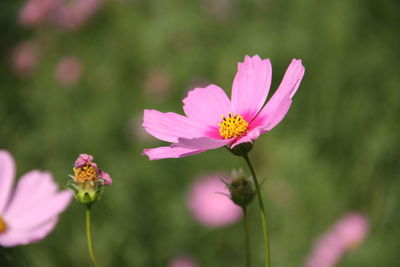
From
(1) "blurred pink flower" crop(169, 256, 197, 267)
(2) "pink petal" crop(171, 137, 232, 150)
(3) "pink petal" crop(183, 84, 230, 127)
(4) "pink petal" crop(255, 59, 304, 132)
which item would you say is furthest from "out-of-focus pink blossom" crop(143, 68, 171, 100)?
(2) "pink petal" crop(171, 137, 232, 150)

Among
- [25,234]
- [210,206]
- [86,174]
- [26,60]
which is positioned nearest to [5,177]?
[25,234]

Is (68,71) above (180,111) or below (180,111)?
above

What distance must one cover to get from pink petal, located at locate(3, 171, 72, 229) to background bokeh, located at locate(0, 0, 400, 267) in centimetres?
45

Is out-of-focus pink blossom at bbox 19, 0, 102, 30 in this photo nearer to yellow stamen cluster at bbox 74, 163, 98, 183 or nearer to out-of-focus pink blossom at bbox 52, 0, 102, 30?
out-of-focus pink blossom at bbox 52, 0, 102, 30

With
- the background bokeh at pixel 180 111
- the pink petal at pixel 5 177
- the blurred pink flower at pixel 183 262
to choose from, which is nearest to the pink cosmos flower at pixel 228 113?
the pink petal at pixel 5 177

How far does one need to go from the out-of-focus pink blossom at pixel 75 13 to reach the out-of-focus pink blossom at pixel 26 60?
0.75 ft

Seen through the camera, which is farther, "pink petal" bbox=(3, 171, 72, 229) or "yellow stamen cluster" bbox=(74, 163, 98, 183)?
"pink petal" bbox=(3, 171, 72, 229)

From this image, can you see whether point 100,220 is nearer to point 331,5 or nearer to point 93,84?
point 93,84

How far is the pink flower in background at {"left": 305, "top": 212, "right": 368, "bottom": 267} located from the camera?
7.50 ft

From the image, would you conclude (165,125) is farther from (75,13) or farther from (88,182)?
(75,13)

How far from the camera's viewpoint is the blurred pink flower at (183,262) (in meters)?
2.20

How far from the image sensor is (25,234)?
122 centimetres

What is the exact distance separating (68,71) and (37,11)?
1.30 feet

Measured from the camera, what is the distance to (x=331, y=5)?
11.6 feet
